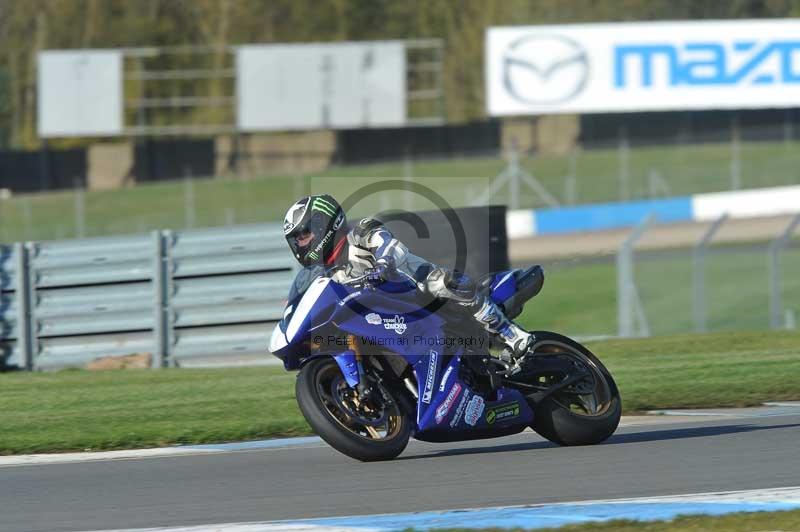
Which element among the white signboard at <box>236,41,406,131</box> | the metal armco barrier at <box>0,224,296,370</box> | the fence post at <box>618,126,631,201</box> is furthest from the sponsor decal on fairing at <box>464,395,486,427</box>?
the white signboard at <box>236,41,406,131</box>

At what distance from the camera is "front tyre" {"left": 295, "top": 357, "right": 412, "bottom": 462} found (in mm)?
7082

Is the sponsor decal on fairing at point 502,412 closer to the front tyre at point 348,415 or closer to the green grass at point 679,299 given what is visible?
the front tyre at point 348,415

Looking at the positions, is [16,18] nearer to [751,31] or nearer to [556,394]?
[751,31]

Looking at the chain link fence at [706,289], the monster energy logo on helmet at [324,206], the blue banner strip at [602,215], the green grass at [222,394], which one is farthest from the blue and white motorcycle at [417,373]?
the blue banner strip at [602,215]

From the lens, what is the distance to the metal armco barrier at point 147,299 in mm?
14688

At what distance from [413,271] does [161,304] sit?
7735 millimetres

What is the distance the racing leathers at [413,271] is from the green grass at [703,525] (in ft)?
6.66

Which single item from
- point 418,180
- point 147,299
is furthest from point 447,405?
point 418,180

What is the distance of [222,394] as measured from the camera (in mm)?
11273

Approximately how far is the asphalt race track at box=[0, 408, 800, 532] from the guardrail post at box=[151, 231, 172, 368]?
6531 mm

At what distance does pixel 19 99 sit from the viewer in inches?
1999

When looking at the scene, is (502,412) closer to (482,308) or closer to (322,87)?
(482,308)

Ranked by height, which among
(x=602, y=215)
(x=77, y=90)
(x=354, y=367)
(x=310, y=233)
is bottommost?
(x=602, y=215)

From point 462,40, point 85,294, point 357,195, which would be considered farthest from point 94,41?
point 357,195
